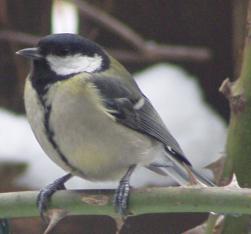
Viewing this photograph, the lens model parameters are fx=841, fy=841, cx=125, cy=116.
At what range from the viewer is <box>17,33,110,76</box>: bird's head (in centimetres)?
163

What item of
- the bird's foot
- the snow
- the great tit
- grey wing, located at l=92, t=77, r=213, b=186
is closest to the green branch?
the bird's foot

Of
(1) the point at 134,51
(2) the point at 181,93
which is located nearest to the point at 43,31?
(1) the point at 134,51

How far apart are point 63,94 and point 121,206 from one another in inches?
12.7

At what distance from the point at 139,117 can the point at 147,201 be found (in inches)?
18.8

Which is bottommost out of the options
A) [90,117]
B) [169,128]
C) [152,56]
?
[169,128]

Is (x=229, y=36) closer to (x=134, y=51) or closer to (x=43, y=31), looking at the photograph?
(x=134, y=51)

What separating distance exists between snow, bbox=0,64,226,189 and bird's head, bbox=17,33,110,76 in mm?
672

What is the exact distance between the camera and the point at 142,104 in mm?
1778

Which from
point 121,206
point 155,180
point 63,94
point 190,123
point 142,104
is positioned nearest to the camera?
point 121,206

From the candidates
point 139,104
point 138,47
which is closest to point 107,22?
point 138,47

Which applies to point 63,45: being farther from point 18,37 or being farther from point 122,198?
point 18,37

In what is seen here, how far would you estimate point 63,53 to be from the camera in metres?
1.66

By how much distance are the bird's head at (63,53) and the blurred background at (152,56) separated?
0.64m

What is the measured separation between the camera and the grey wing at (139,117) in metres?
1.67
